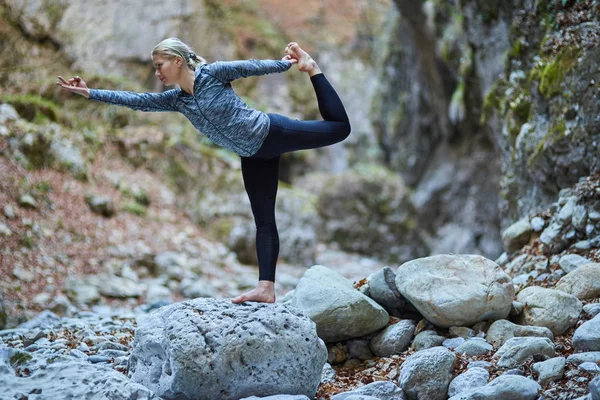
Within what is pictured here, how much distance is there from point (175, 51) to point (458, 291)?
249 centimetres

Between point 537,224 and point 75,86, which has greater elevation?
point 75,86

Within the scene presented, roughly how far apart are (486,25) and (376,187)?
614cm

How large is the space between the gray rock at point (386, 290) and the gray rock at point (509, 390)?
4.60 feet

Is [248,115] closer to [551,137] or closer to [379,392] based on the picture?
[379,392]

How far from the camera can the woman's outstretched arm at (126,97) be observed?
369cm

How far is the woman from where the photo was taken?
3.57 metres

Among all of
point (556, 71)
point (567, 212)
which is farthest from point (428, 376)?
point (556, 71)

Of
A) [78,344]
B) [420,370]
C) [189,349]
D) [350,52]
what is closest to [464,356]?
[420,370]

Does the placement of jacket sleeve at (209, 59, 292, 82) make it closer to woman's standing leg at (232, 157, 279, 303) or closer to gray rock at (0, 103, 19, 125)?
woman's standing leg at (232, 157, 279, 303)

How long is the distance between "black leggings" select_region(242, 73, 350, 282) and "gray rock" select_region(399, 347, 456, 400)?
1073 millimetres

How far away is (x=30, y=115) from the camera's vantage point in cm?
1008

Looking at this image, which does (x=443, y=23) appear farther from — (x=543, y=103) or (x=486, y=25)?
(x=543, y=103)

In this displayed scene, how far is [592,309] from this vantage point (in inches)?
150

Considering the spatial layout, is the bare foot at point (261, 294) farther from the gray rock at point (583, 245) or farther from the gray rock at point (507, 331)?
the gray rock at point (583, 245)
